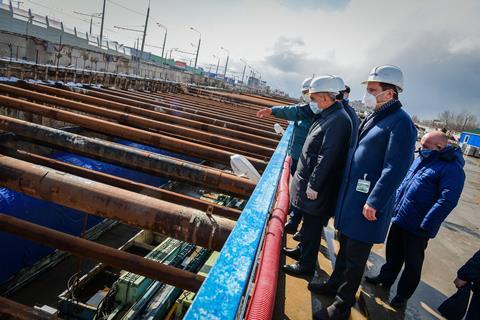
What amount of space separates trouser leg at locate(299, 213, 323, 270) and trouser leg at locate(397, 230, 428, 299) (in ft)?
3.38

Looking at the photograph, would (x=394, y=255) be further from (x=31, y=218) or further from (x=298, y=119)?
(x=31, y=218)

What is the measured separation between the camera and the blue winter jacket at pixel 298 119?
449cm

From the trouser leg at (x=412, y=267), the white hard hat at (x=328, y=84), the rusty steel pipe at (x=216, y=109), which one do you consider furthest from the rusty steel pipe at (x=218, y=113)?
the trouser leg at (x=412, y=267)

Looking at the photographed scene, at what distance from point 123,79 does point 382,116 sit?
12059 mm

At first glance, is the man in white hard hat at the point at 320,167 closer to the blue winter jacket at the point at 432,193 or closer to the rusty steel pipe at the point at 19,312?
the blue winter jacket at the point at 432,193

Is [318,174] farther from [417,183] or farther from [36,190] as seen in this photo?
[36,190]

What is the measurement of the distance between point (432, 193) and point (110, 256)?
10.6 feet

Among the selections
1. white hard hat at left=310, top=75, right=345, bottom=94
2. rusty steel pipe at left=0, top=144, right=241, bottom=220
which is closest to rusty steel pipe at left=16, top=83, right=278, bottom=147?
white hard hat at left=310, top=75, right=345, bottom=94

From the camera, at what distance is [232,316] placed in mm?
852

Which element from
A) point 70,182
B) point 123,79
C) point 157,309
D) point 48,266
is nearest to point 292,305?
point 70,182

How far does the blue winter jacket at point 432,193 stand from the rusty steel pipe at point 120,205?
2.51 metres

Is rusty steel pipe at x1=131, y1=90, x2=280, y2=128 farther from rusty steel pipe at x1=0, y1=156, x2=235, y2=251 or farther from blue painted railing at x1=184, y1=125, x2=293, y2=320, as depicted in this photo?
blue painted railing at x1=184, y1=125, x2=293, y2=320

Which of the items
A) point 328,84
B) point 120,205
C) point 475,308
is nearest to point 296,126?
point 328,84

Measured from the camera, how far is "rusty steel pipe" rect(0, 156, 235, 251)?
67.7 inches
